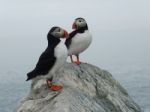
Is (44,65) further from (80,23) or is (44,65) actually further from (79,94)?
(80,23)

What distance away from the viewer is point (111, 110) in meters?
20.2

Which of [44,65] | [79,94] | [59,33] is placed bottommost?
[79,94]

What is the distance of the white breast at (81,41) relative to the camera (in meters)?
23.2

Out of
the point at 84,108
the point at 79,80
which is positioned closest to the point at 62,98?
→ the point at 84,108

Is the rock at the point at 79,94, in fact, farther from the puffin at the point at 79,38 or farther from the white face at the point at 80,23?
the white face at the point at 80,23

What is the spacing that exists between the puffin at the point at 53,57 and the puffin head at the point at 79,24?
3329mm

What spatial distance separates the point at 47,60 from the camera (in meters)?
20.0

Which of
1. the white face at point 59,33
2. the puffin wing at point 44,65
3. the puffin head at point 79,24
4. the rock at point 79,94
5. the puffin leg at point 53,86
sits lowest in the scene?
the rock at point 79,94

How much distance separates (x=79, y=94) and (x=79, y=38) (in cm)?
438

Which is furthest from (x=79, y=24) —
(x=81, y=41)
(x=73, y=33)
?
(x=81, y=41)

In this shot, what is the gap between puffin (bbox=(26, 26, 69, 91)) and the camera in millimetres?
19719

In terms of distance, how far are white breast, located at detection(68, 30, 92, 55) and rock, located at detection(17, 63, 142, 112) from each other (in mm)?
1137

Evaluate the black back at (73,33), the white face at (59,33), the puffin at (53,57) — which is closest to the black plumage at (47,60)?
the puffin at (53,57)

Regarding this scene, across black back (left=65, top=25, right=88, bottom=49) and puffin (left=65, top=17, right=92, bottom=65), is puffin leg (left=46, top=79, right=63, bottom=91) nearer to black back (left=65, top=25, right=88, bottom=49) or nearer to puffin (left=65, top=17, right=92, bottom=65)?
puffin (left=65, top=17, right=92, bottom=65)
